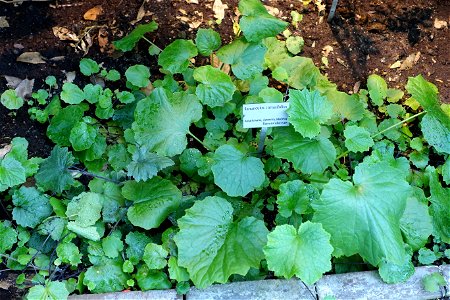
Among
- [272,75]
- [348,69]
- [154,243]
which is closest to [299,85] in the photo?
[272,75]

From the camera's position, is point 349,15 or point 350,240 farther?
point 349,15

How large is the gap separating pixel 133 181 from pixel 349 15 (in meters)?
1.82

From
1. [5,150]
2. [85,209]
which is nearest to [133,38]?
[5,150]

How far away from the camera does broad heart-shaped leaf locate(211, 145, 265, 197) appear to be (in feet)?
8.68

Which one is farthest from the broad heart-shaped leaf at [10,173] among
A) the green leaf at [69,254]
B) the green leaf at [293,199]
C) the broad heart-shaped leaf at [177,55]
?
the green leaf at [293,199]

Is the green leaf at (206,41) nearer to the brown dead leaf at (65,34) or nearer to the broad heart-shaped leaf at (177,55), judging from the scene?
the broad heart-shaped leaf at (177,55)

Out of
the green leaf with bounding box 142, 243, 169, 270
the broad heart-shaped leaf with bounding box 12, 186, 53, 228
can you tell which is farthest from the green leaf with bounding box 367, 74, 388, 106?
the broad heart-shaped leaf with bounding box 12, 186, 53, 228

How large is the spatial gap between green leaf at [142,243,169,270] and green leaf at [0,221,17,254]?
2.20ft

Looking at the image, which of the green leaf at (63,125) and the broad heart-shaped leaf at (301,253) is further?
the green leaf at (63,125)

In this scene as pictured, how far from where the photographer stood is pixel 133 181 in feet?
9.16

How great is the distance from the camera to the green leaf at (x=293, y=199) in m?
2.60

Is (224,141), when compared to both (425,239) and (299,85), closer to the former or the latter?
(299,85)

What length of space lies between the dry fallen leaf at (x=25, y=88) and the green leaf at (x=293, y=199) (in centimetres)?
164

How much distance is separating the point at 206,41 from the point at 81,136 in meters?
0.90
